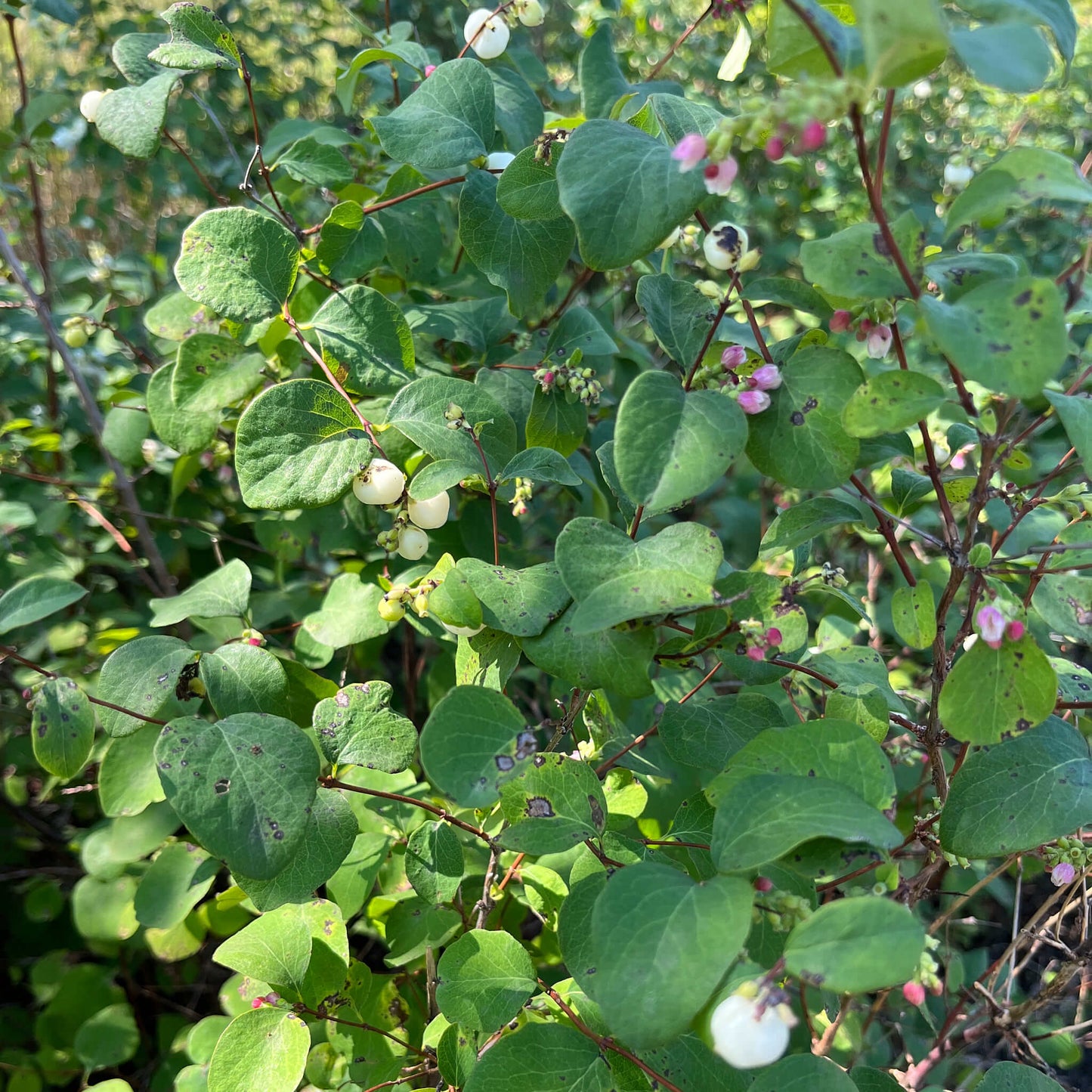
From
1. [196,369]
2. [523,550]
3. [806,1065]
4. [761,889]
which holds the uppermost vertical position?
[196,369]

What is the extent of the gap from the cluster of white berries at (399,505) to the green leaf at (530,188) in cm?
32

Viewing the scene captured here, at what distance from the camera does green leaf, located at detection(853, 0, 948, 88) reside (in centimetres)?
57

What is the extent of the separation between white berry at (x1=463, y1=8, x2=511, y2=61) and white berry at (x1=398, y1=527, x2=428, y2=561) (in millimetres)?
745

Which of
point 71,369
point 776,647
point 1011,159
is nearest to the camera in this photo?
point 1011,159

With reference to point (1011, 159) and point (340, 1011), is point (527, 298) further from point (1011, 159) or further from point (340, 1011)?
point (340, 1011)

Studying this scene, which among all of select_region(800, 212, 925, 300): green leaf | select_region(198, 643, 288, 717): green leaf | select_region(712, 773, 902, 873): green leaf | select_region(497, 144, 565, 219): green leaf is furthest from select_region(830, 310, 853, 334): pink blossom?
select_region(198, 643, 288, 717): green leaf

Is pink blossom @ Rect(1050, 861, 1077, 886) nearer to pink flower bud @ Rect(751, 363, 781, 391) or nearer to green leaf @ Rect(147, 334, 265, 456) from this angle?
pink flower bud @ Rect(751, 363, 781, 391)

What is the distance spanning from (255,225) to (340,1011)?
1.03m

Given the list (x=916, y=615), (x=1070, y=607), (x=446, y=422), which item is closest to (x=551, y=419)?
(x=446, y=422)

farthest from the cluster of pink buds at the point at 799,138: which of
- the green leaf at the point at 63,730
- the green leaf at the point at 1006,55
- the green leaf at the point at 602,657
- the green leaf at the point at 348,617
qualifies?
the green leaf at the point at 63,730

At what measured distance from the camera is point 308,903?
1.10m

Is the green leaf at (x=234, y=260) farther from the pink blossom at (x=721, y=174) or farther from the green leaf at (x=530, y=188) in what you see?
the pink blossom at (x=721, y=174)

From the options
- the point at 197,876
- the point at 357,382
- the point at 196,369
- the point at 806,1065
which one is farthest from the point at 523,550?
the point at 806,1065

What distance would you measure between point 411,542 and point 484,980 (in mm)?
484
